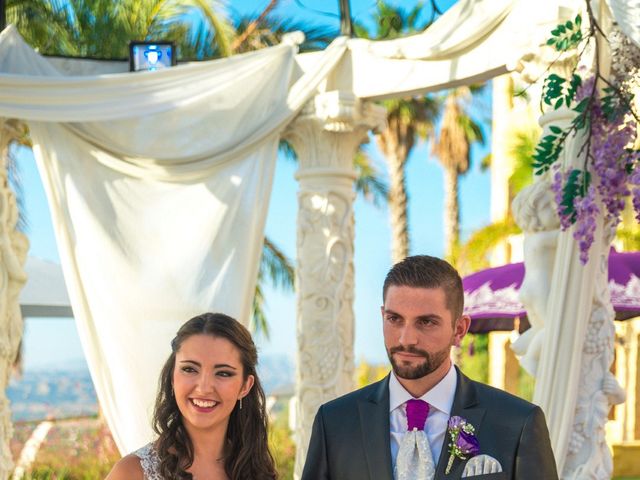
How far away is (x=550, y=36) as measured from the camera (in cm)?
604

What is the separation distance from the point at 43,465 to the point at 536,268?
7.19 meters

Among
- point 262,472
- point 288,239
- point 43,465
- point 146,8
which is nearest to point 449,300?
point 262,472

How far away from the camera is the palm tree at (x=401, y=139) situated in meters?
23.7

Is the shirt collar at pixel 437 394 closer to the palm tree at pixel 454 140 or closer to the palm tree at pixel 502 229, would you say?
the palm tree at pixel 502 229

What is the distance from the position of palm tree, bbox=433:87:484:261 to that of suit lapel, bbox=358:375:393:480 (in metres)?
23.0

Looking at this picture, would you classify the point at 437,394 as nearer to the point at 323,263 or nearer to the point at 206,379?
the point at 206,379

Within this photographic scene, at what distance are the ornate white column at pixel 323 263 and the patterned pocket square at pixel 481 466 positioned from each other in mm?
4797

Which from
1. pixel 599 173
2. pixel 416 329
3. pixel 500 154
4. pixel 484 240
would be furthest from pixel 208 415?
pixel 500 154

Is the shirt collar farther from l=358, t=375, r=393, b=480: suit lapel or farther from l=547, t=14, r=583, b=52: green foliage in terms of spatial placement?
l=547, t=14, r=583, b=52: green foliage

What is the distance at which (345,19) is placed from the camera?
25.5 feet

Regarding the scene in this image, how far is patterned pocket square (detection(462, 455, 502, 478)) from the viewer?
2.92m

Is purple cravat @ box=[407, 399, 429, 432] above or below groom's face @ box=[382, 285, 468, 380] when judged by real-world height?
below

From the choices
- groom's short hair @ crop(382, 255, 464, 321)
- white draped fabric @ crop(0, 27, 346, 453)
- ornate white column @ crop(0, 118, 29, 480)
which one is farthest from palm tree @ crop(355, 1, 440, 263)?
groom's short hair @ crop(382, 255, 464, 321)

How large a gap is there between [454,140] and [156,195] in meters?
19.3
